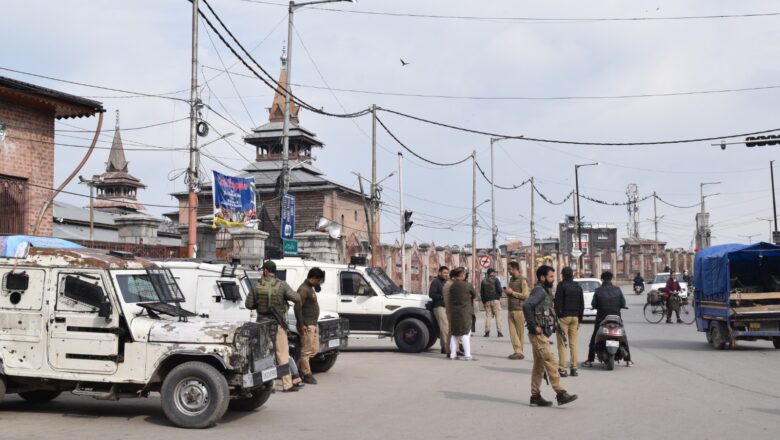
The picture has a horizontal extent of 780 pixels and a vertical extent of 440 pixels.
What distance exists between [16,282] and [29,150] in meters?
13.4

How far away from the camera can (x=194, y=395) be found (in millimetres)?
8977

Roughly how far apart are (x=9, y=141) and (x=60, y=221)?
35.9 m

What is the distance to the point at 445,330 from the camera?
17672 mm

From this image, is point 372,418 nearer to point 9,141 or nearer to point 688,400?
point 688,400

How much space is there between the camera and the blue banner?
2650cm


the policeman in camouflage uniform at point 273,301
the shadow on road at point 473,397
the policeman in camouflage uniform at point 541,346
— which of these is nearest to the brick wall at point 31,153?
the policeman in camouflage uniform at point 273,301

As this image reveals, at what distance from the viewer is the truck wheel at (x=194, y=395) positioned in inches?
350

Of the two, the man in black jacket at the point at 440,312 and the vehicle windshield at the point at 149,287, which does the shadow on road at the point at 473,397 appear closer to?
the vehicle windshield at the point at 149,287

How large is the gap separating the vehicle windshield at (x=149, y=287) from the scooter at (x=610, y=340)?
7876 millimetres

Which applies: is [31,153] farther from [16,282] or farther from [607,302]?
[607,302]

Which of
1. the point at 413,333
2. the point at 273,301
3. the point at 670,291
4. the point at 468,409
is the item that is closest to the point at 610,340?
the point at 413,333

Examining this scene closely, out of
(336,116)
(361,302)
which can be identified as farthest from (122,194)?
(361,302)

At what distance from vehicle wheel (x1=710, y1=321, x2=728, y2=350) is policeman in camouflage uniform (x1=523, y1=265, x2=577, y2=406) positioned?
864cm

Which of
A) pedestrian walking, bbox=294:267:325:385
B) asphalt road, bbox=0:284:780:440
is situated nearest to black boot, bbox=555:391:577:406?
asphalt road, bbox=0:284:780:440
